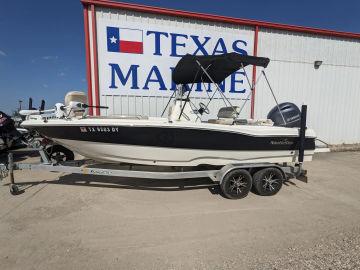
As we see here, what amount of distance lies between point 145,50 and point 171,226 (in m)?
5.03

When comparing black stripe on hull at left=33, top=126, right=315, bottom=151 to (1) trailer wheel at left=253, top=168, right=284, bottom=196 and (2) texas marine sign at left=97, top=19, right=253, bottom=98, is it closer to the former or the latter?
(1) trailer wheel at left=253, top=168, right=284, bottom=196

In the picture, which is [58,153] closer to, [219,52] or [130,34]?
[130,34]

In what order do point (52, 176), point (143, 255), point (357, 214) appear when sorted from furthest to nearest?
point (52, 176), point (357, 214), point (143, 255)

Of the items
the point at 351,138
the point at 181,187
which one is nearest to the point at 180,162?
the point at 181,187

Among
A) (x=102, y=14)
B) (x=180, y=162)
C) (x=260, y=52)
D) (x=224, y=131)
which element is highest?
(x=102, y=14)

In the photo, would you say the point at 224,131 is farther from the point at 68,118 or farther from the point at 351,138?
the point at 351,138

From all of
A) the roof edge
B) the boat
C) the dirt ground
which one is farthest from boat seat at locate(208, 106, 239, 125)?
the roof edge

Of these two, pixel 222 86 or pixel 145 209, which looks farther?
pixel 222 86

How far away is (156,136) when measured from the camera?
396 centimetres

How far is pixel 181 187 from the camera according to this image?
182 inches

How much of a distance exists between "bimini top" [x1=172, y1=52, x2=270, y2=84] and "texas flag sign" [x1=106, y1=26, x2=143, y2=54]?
2.28 metres

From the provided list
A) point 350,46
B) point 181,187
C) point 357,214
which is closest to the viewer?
point 357,214

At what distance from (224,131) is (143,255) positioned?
2.25m

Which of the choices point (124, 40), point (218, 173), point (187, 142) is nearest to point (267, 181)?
point (218, 173)
